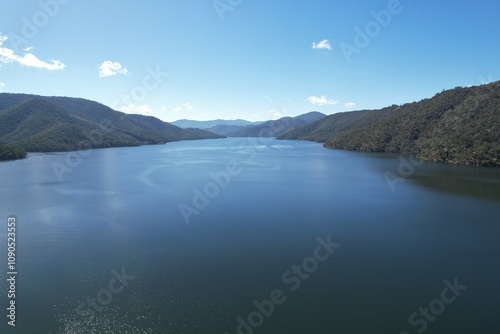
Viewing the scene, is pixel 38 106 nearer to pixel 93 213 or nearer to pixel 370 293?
pixel 93 213

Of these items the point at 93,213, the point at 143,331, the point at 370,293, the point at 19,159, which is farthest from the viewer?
the point at 19,159

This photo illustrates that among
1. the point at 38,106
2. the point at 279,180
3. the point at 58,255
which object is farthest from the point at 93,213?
the point at 38,106

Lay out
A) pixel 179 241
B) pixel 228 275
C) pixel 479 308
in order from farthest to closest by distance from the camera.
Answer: pixel 179 241 < pixel 228 275 < pixel 479 308
